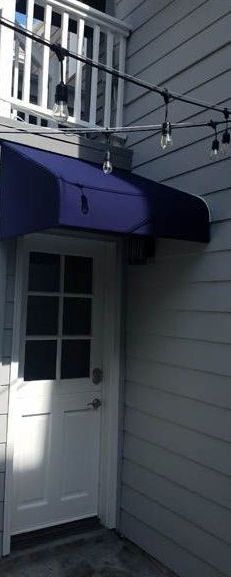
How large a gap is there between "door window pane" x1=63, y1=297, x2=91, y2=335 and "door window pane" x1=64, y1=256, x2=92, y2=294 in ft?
0.24

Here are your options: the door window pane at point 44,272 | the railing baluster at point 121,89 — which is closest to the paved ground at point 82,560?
the door window pane at point 44,272

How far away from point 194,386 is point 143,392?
54cm

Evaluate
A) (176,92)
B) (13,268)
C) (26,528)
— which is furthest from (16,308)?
(176,92)

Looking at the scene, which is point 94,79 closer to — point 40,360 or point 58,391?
point 40,360

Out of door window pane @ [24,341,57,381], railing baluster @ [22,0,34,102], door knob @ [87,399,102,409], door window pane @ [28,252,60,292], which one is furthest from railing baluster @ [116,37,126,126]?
door knob @ [87,399,102,409]

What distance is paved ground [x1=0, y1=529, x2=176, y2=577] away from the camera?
9.49 ft

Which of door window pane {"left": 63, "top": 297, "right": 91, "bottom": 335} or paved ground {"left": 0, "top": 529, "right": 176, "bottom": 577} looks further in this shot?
door window pane {"left": 63, "top": 297, "right": 91, "bottom": 335}

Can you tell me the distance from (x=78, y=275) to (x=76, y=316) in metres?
0.29

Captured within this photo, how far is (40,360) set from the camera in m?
3.31

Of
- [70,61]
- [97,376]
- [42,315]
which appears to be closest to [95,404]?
[97,376]

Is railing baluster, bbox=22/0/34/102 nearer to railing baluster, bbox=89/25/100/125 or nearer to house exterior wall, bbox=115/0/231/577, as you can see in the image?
railing baluster, bbox=89/25/100/125

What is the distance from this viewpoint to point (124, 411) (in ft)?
11.4

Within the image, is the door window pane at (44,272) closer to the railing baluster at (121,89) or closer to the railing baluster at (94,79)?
the railing baluster at (94,79)

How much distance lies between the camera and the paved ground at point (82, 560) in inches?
114
